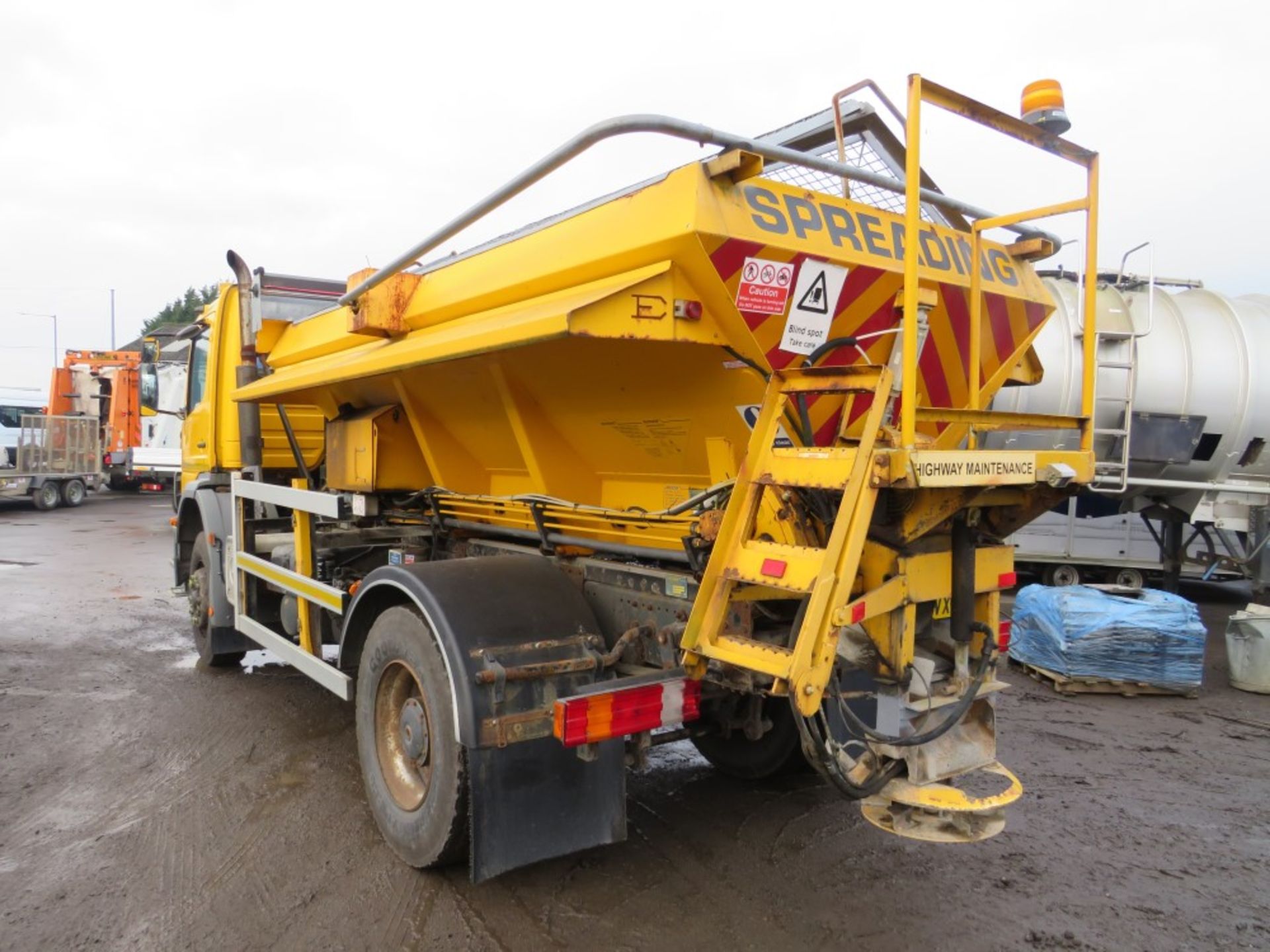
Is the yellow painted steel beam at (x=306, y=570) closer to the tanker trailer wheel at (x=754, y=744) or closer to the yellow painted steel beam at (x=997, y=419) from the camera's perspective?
the tanker trailer wheel at (x=754, y=744)

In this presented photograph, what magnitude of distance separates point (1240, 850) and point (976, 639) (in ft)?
6.02

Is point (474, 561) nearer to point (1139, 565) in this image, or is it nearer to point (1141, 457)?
point (1141, 457)

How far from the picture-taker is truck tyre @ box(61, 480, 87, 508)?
834 inches

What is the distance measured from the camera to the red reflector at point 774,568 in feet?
8.40

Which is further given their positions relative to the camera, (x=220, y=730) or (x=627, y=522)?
(x=220, y=730)

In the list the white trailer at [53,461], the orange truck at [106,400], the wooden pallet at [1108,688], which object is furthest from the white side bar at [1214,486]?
the white trailer at [53,461]

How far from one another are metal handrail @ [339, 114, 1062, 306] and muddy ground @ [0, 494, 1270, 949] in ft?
8.01

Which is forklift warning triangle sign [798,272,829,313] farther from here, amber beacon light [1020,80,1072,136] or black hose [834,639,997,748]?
black hose [834,639,997,748]

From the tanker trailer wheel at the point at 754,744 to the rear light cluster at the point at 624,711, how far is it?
84 cm

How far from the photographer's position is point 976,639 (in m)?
3.14

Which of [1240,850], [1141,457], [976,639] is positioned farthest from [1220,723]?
[976,639]

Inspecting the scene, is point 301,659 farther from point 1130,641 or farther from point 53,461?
point 53,461

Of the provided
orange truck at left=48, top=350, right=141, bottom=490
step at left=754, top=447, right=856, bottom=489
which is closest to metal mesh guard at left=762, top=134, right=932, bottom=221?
step at left=754, top=447, right=856, bottom=489

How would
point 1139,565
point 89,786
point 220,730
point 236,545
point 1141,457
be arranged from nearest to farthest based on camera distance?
point 89,786
point 220,730
point 236,545
point 1141,457
point 1139,565
